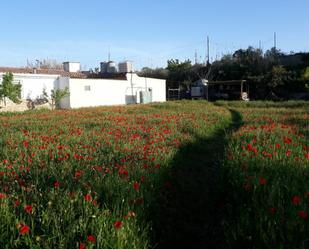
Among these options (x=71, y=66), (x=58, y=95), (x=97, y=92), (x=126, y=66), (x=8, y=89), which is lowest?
(x=58, y=95)

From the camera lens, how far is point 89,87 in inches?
1276

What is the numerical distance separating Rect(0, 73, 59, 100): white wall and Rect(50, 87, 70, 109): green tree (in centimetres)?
93

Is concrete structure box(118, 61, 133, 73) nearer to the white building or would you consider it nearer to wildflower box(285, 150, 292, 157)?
the white building

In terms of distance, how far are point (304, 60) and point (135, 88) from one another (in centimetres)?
1726

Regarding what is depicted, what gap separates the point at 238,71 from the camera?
129 ft

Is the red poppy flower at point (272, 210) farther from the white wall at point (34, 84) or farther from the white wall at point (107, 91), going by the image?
the white wall at point (107, 91)

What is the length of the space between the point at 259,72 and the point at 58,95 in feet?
65.0

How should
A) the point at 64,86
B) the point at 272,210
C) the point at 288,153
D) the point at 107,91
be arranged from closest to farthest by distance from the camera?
the point at 272,210
the point at 288,153
the point at 64,86
the point at 107,91

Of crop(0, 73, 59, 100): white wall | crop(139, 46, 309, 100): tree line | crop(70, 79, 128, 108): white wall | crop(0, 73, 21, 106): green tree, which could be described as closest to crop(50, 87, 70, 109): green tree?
crop(70, 79, 128, 108): white wall

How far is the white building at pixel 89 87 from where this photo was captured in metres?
29.1

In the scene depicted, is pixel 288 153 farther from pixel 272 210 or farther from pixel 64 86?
pixel 64 86

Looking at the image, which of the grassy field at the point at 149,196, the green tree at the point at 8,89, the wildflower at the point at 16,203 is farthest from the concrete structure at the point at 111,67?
the wildflower at the point at 16,203

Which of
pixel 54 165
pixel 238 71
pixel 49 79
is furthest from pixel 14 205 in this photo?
pixel 238 71

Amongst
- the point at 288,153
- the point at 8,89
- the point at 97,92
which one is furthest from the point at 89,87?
the point at 288,153
